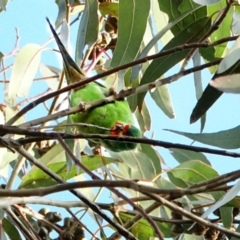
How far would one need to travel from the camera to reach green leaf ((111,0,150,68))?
5.12ft

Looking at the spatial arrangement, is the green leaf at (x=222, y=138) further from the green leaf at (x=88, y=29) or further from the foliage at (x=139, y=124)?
the green leaf at (x=88, y=29)

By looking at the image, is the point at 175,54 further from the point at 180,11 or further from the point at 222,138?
the point at 222,138

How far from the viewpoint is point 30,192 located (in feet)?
3.20

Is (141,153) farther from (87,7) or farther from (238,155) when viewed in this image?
(238,155)

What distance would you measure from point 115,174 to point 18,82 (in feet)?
1.36

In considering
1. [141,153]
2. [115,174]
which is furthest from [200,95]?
[115,174]

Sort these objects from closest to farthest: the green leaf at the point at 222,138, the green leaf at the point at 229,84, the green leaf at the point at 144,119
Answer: the green leaf at the point at 229,84
the green leaf at the point at 222,138
the green leaf at the point at 144,119

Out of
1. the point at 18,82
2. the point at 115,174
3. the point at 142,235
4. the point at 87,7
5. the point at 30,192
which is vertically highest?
the point at 87,7

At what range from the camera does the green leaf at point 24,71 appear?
1760 mm

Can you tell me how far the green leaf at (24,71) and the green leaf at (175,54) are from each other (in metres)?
0.36

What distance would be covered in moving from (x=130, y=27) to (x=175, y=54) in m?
0.14

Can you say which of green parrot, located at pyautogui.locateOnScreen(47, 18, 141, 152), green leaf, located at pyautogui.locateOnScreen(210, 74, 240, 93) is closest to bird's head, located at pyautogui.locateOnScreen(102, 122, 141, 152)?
green parrot, located at pyautogui.locateOnScreen(47, 18, 141, 152)

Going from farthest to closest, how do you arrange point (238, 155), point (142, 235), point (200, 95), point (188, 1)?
point (142, 235) → point (188, 1) → point (200, 95) → point (238, 155)

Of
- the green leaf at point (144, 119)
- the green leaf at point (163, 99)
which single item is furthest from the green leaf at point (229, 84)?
the green leaf at point (144, 119)
